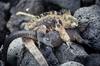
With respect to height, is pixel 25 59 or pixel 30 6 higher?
pixel 30 6

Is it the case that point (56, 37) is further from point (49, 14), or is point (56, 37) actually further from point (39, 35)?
point (49, 14)

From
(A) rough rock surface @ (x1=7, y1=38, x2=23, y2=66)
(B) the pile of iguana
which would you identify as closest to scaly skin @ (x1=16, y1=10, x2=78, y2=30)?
(B) the pile of iguana

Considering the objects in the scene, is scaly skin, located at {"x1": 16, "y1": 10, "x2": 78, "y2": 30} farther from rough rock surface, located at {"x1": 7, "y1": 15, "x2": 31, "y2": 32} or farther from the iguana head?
rough rock surface, located at {"x1": 7, "y1": 15, "x2": 31, "y2": 32}

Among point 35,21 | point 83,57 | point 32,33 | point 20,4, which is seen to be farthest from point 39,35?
point 20,4

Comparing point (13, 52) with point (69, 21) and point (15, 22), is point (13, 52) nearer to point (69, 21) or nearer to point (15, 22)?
point (15, 22)

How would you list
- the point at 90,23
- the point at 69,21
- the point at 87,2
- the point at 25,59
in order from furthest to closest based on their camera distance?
1. the point at 87,2
2. the point at 69,21
3. the point at 90,23
4. the point at 25,59

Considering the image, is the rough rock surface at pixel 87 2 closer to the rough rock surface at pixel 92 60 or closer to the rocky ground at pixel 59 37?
the rocky ground at pixel 59 37

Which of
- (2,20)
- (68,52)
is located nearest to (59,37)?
(68,52)

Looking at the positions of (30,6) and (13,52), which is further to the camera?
(30,6)
